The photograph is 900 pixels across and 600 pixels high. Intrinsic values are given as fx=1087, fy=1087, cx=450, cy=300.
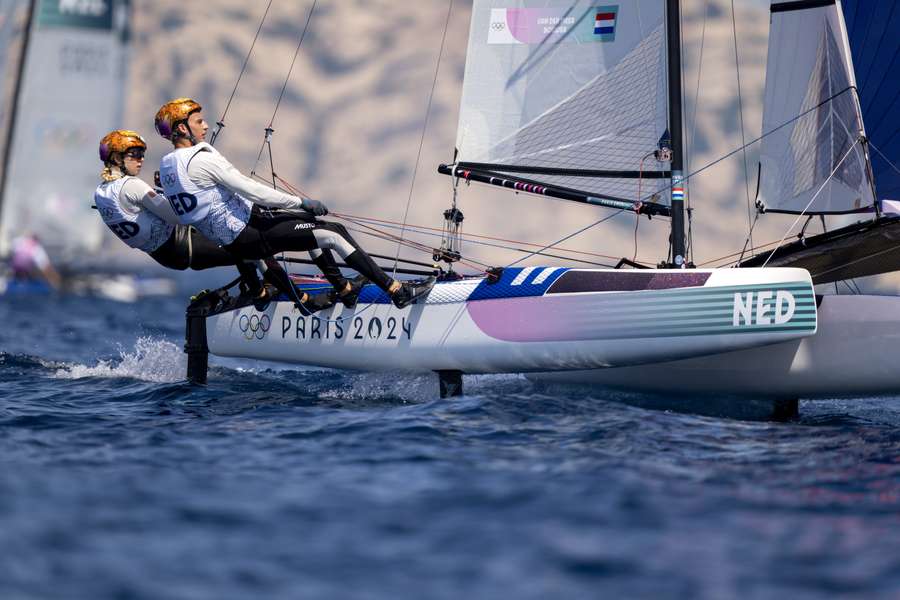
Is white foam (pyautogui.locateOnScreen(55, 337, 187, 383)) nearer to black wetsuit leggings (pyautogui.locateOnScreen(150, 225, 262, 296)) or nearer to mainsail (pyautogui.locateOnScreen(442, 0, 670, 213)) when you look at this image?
black wetsuit leggings (pyautogui.locateOnScreen(150, 225, 262, 296))

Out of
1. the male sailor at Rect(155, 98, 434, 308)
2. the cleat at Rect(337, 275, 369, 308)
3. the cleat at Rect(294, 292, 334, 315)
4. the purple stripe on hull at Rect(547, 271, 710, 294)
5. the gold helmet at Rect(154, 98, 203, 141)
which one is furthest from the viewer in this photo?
the cleat at Rect(294, 292, 334, 315)

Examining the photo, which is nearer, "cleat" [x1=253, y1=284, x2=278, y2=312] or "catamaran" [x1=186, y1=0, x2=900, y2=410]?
"catamaran" [x1=186, y1=0, x2=900, y2=410]

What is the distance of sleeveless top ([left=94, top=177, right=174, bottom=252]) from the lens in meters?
6.25

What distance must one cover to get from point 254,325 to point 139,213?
3.92 feet

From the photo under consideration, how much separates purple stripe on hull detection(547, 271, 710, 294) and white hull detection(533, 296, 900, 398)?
703mm

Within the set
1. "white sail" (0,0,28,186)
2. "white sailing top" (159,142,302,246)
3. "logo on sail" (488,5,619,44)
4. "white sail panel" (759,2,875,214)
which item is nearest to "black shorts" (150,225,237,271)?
"white sailing top" (159,142,302,246)

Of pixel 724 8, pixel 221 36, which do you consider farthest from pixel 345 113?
pixel 724 8

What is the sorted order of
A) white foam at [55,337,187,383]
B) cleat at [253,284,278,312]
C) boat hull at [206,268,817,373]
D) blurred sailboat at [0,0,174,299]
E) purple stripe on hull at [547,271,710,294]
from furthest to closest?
blurred sailboat at [0,0,174,299]
white foam at [55,337,187,383]
cleat at [253,284,278,312]
purple stripe on hull at [547,271,710,294]
boat hull at [206,268,817,373]

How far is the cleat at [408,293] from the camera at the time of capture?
6297 millimetres

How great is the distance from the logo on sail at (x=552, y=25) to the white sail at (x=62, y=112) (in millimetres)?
17933

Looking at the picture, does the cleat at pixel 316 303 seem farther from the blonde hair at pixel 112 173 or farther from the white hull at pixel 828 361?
the white hull at pixel 828 361

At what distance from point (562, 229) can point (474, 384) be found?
181 feet

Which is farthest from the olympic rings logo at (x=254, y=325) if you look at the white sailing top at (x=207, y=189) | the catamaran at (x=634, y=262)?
the white sailing top at (x=207, y=189)

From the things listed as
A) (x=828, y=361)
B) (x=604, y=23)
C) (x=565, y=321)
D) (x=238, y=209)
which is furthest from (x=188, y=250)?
(x=828, y=361)
